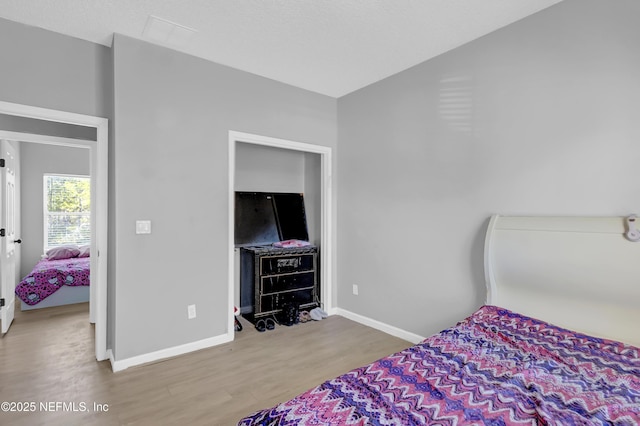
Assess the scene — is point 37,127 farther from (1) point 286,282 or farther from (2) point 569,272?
(2) point 569,272

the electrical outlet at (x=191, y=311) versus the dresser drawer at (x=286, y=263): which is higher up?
the dresser drawer at (x=286, y=263)

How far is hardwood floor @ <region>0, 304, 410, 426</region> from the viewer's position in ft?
6.97

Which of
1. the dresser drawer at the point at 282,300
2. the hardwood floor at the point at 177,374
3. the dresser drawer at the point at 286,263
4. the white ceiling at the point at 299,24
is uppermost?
the white ceiling at the point at 299,24

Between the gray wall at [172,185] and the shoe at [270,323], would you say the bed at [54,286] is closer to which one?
the gray wall at [172,185]

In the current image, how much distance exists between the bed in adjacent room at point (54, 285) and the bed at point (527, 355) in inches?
180

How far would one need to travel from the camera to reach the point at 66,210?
6.00m

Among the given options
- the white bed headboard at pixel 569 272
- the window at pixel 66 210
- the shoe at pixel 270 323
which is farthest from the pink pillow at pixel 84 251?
the white bed headboard at pixel 569 272

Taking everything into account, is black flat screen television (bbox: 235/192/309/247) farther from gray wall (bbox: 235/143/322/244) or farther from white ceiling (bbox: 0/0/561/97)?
white ceiling (bbox: 0/0/561/97)

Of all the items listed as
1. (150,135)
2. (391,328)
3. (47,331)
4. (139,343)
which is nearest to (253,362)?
(139,343)

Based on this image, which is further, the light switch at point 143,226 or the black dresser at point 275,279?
the black dresser at point 275,279

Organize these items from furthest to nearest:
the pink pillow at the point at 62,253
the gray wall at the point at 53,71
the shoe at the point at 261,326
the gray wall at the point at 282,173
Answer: the pink pillow at the point at 62,253, the gray wall at the point at 282,173, the shoe at the point at 261,326, the gray wall at the point at 53,71

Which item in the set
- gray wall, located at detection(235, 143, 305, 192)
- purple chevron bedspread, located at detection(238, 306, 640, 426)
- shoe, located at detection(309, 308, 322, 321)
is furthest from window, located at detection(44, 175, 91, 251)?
purple chevron bedspread, located at detection(238, 306, 640, 426)

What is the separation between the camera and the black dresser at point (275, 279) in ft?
12.7

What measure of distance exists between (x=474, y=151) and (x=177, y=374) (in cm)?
304
